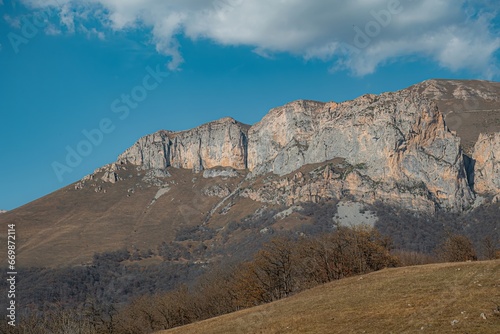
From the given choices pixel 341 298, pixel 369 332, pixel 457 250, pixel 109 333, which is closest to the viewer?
pixel 369 332

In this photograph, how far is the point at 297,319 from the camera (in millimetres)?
39125

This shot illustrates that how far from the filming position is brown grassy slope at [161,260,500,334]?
28906 millimetres

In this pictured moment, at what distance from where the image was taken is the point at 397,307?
34.2 meters

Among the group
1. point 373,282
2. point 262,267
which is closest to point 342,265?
point 262,267

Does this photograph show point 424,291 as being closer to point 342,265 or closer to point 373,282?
point 373,282

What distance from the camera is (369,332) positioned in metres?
30.0

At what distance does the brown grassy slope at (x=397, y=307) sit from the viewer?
2891 cm

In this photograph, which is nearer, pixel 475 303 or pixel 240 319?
pixel 475 303

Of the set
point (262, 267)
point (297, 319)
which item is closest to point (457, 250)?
point (262, 267)

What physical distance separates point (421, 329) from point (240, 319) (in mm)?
23390

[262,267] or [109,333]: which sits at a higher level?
[262,267]

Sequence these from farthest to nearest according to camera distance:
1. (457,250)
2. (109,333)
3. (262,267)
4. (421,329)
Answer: (457,250) → (262,267) → (109,333) → (421,329)

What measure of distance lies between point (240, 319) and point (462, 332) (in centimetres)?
2622

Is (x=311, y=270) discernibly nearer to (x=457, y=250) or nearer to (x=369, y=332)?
(x=457, y=250)
